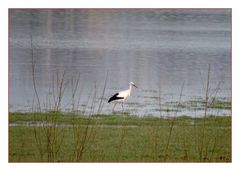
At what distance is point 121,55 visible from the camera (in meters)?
11.6

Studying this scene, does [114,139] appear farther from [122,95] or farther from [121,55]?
[121,55]

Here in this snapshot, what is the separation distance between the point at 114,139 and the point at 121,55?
1.16 metres

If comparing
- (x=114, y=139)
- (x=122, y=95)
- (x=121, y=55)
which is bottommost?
(x=114, y=139)

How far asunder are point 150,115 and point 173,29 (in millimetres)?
1207

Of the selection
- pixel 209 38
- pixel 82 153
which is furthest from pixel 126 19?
pixel 82 153

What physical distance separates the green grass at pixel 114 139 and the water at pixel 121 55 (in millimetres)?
162

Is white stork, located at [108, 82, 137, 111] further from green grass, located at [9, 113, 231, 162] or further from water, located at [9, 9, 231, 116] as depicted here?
green grass, located at [9, 113, 231, 162]

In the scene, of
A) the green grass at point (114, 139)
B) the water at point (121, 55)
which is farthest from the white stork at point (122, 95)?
the green grass at point (114, 139)

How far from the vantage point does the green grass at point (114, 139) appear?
36.7 feet

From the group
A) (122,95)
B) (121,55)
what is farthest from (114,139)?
(121,55)

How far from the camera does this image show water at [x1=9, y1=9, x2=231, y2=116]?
1145 centimetres

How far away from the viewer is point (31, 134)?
1132cm

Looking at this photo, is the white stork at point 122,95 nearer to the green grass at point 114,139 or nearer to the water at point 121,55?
the water at point 121,55
